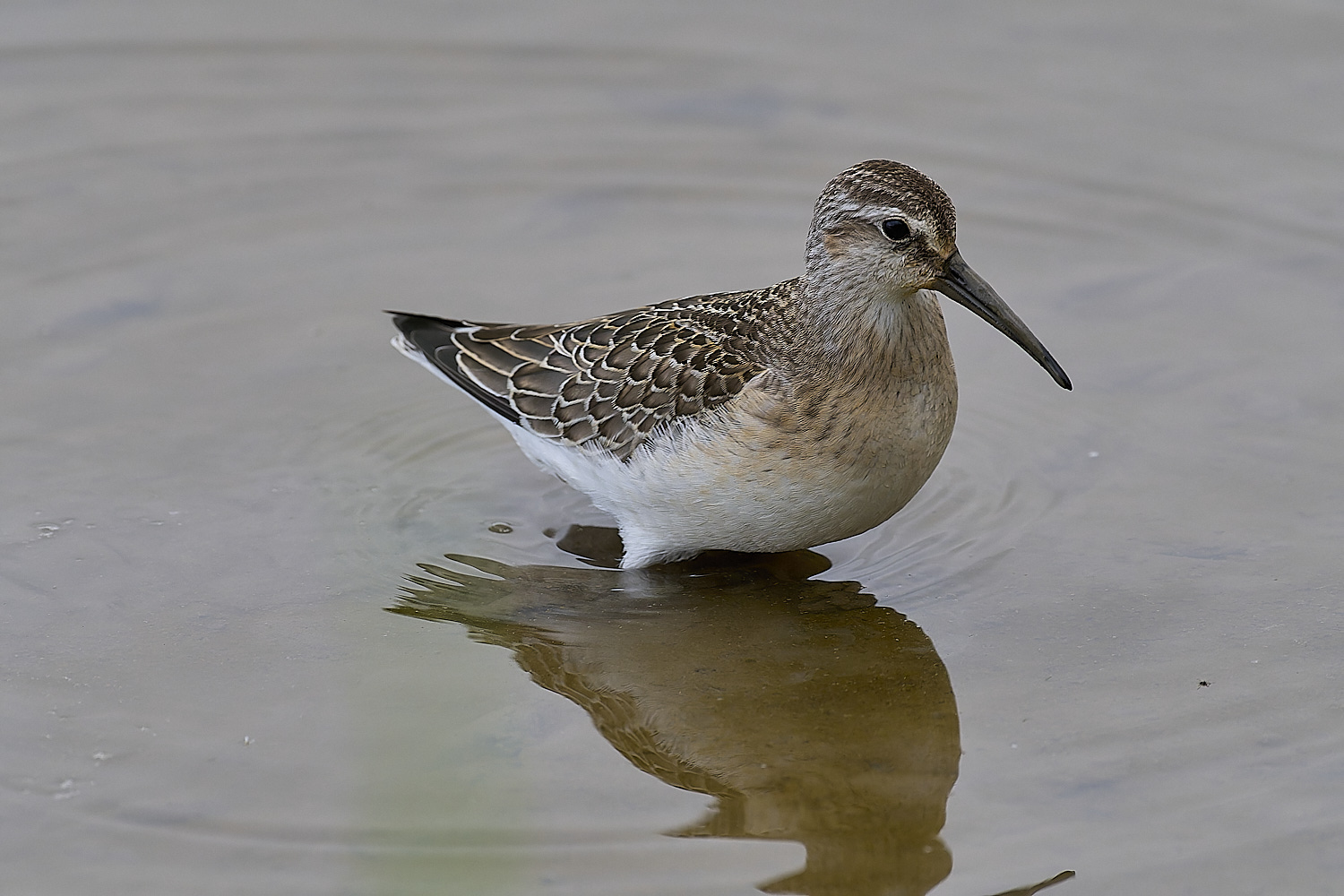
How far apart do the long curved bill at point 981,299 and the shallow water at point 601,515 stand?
4.00 feet

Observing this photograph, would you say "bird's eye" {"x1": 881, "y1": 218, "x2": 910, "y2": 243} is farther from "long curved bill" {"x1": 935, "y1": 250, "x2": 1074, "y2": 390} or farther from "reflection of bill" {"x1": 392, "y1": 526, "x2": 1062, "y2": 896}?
"reflection of bill" {"x1": 392, "y1": 526, "x2": 1062, "y2": 896}

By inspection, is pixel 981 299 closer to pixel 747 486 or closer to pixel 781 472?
pixel 781 472

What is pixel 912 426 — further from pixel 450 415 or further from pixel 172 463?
pixel 172 463

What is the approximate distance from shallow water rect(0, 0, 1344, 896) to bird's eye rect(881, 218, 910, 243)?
187 centimetres

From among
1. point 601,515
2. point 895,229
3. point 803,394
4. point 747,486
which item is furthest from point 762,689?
point 895,229

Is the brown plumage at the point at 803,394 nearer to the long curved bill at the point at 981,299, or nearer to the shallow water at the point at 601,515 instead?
the long curved bill at the point at 981,299

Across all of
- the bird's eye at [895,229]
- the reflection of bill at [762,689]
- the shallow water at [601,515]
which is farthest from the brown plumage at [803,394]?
the shallow water at [601,515]

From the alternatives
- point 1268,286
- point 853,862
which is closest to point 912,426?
point 853,862

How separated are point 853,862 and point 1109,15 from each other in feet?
31.9

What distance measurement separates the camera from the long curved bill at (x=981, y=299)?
317 inches

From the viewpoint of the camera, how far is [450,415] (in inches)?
408

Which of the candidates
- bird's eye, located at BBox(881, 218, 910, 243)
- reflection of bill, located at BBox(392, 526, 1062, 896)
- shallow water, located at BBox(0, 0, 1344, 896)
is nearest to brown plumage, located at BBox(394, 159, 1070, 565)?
bird's eye, located at BBox(881, 218, 910, 243)

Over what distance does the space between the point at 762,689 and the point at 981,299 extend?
2.28 metres

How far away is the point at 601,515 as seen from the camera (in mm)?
9555
